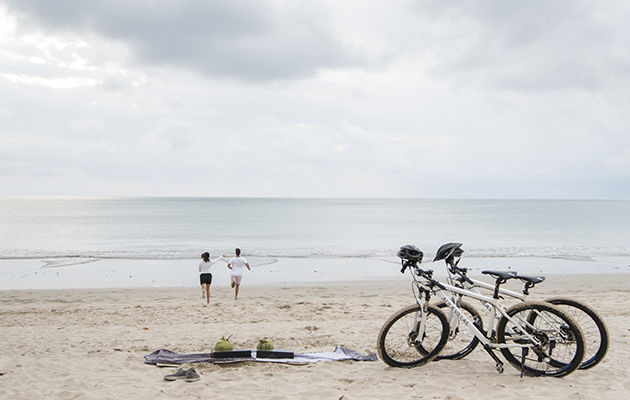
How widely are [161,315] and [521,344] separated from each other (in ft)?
26.7

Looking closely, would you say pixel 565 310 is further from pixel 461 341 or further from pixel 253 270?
pixel 253 270

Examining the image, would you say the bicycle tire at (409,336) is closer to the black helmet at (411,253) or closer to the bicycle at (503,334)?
the bicycle at (503,334)

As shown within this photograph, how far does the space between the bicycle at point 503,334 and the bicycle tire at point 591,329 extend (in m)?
0.27

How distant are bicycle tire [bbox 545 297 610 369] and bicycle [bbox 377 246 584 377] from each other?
0.27m

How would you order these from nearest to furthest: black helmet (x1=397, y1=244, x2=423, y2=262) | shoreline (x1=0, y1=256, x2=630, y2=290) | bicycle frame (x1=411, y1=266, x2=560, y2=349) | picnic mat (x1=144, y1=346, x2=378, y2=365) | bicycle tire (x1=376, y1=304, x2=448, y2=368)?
bicycle frame (x1=411, y1=266, x2=560, y2=349) < black helmet (x1=397, y1=244, x2=423, y2=262) < bicycle tire (x1=376, y1=304, x2=448, y2=368) < picnic mat (x1=144, y1=346, x2=378, y2=365) < shoreline (x1=0, y1=256, x2=630, y2=290)

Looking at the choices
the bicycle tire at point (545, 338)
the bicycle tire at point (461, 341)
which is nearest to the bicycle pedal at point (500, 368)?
the bicycle tire at point (545, 338)

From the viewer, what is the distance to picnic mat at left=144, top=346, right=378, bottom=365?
6.35 m

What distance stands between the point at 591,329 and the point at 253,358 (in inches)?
180

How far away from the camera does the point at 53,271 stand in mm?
21172

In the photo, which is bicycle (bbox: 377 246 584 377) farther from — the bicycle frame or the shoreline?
the shoreline

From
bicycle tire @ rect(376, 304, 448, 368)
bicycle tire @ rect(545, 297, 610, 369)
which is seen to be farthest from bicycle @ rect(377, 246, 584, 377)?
bicycle tire @ rect(545, 297, 610, 369)

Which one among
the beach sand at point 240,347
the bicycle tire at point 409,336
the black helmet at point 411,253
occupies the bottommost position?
the beach sand at point 240,347

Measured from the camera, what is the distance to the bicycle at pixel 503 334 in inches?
210

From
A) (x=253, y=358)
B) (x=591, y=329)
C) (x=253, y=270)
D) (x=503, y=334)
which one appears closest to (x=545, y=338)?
(x=503, y=334)
